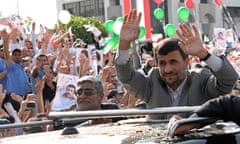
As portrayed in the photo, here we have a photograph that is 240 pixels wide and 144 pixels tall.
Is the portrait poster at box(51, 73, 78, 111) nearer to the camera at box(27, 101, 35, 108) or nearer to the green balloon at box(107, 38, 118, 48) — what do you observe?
the camera at box(27, 101, 35, 108)

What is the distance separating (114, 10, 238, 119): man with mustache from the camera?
4.14 metres

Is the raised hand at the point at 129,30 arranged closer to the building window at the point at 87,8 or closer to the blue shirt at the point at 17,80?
the blue shirt at the point at 17,80

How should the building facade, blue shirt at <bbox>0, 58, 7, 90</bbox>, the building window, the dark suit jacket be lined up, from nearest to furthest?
the dark suit jacket
blue shirt at <bbox>0, 58, 7, 90</bbox>
the building facade
the building window

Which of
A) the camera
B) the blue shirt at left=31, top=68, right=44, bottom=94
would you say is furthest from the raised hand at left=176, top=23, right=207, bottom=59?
the blue shirt at left=31, top=68, right=44, bottom=94

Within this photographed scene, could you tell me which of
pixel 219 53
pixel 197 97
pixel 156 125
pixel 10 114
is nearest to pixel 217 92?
pixel 197 97

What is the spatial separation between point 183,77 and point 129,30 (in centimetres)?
62

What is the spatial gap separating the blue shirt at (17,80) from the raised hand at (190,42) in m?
4.24

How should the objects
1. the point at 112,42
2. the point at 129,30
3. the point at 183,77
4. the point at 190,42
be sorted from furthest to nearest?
Answer: the point at 112,42, the point at 129,30, the point at 183,77, the point at 190,42

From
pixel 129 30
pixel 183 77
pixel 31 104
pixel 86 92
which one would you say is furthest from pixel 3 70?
pixel 183 77

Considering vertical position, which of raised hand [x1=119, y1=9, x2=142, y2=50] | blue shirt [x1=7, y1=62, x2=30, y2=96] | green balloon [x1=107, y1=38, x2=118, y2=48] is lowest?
blue shirt [x1=7, y1=62, x2=30, y2=96]

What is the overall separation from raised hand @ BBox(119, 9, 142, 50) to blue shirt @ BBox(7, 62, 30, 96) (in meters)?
3.67

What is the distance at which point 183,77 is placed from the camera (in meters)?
4.29

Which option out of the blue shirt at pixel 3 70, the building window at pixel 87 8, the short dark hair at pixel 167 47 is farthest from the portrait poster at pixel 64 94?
the building window at pixel 87 8

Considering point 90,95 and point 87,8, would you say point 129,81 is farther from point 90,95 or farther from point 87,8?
point 87,8
